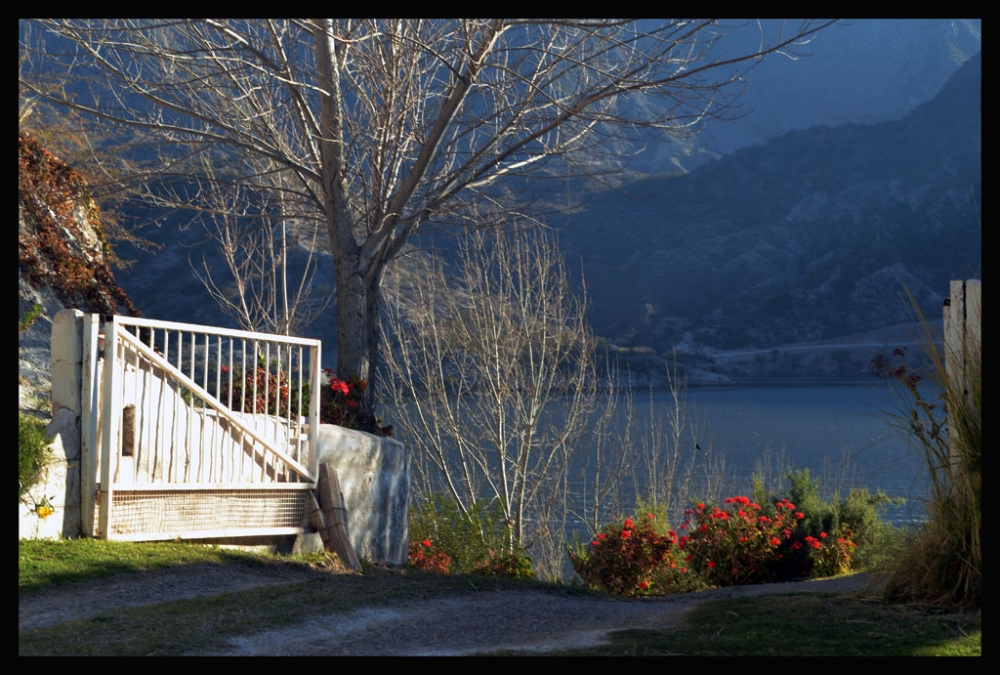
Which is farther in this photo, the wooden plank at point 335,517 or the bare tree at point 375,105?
the bare tree at point 375,105

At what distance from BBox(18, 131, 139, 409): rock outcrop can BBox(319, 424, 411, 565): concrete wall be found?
3257 millimetres

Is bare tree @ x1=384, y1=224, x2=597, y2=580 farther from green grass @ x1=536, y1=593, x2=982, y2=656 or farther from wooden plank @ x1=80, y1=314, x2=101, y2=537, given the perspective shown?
green grass @ x1=536, y1=593, x2=982, y2=656

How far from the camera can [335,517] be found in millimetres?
8312

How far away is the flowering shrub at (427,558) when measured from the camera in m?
9.66

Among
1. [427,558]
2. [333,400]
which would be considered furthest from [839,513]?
[333,400]

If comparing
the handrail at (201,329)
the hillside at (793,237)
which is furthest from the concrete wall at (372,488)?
the hillside at (793,237)

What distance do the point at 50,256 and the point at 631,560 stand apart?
728 centimetres

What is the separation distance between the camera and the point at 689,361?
6288cm

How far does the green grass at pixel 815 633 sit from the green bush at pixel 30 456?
397 cm

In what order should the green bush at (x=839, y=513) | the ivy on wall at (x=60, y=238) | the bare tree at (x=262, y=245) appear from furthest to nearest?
the bare tree at (x=262, y=245) < the green bush at (x=839, y=513) < the ivy on wall at (x=60, y=238)

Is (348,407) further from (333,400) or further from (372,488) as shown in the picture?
(372,488)

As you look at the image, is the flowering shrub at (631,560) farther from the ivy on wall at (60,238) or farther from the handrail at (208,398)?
the ivy on wall at (60,238)
